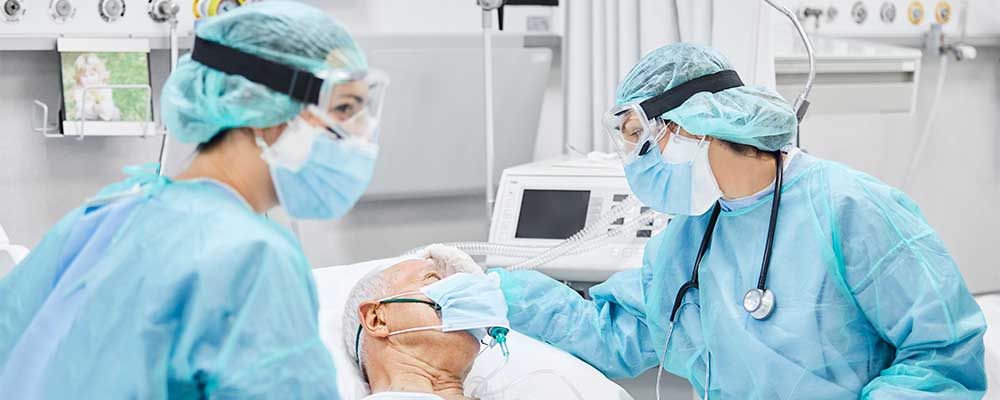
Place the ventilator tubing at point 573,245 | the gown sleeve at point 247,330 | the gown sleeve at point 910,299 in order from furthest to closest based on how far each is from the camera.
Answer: the ventilator tubing at point 573,245
the gown sleeve at point 910,299
the gown sleeve at point 247,330

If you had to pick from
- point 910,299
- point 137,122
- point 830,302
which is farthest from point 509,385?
point 137,122

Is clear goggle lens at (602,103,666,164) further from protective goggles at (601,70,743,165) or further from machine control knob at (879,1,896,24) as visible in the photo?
machine control knob at (879,1,896,24)

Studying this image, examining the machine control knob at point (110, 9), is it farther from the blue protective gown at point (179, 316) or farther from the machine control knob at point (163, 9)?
the blue protective gown at point (179, 316)

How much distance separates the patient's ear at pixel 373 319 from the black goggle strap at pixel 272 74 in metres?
0.77

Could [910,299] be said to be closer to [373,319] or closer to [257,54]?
[373,319]

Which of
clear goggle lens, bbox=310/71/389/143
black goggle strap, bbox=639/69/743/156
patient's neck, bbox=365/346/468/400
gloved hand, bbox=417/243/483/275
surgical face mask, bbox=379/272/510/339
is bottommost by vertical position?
patient's neck, bbox=365/346/468/400

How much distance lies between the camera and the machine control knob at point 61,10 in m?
2.31

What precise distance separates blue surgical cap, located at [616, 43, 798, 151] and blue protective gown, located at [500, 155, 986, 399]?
4.1 inches

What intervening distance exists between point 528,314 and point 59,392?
3.28ft

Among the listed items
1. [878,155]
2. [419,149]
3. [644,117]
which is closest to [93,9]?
Result: [419,149]

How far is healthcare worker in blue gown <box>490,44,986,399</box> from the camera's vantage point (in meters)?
1.47

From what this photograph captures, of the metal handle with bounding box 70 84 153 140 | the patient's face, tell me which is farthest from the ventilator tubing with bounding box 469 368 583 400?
the metal handle with bounding box 70 84 153 140

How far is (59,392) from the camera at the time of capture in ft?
3.19

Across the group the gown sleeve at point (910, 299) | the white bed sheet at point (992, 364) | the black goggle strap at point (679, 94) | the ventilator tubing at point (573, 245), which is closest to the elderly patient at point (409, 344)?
the ventilator tubing at point (573, 245)
